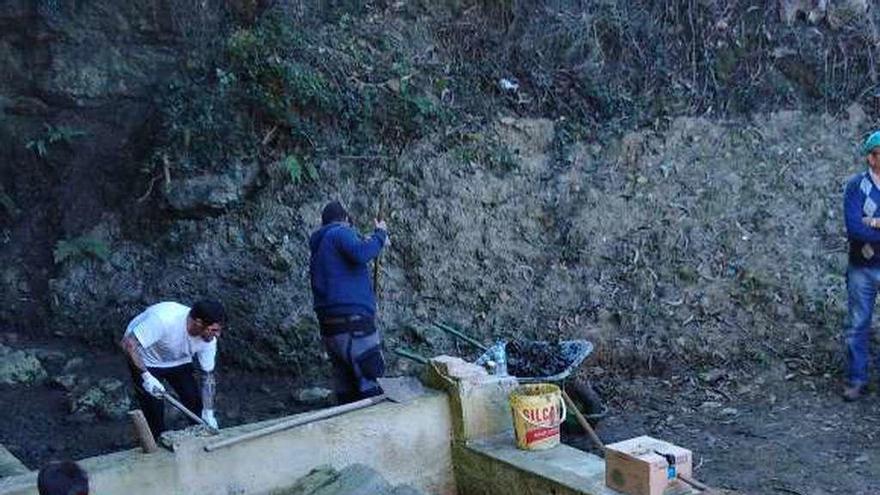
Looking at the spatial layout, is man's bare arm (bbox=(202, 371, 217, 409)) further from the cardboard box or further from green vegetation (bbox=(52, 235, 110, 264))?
green vegetation (bbox=(52, 235, 110, 264))

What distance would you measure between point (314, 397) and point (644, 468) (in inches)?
160

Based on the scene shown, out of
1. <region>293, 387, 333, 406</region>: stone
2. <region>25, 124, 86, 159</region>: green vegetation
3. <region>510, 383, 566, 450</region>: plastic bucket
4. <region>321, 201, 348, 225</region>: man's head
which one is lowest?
<region>293, 387, 333, 406</region>: stone

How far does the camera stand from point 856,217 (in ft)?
23.3

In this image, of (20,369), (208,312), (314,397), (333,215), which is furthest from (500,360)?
(20,369)

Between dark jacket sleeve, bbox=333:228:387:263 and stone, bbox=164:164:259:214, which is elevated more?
stone, bbox=164:164:259:214

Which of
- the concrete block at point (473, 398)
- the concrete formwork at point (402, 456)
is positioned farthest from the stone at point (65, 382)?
the concrete block at point (473, 398)

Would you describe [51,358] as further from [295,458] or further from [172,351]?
[295,458]

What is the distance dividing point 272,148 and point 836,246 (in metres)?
5.10

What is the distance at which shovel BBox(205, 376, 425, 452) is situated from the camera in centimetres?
535

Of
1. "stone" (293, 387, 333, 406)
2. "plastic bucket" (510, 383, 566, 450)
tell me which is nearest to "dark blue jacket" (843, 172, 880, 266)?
"plastic bucket" (510, 383, 566, 450)

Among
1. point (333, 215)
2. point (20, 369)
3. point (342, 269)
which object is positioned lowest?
point (20, 369)

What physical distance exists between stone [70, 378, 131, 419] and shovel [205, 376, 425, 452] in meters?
3.17

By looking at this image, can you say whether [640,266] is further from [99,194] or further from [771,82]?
[99,194]

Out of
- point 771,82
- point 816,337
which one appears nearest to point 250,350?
point 816,337
